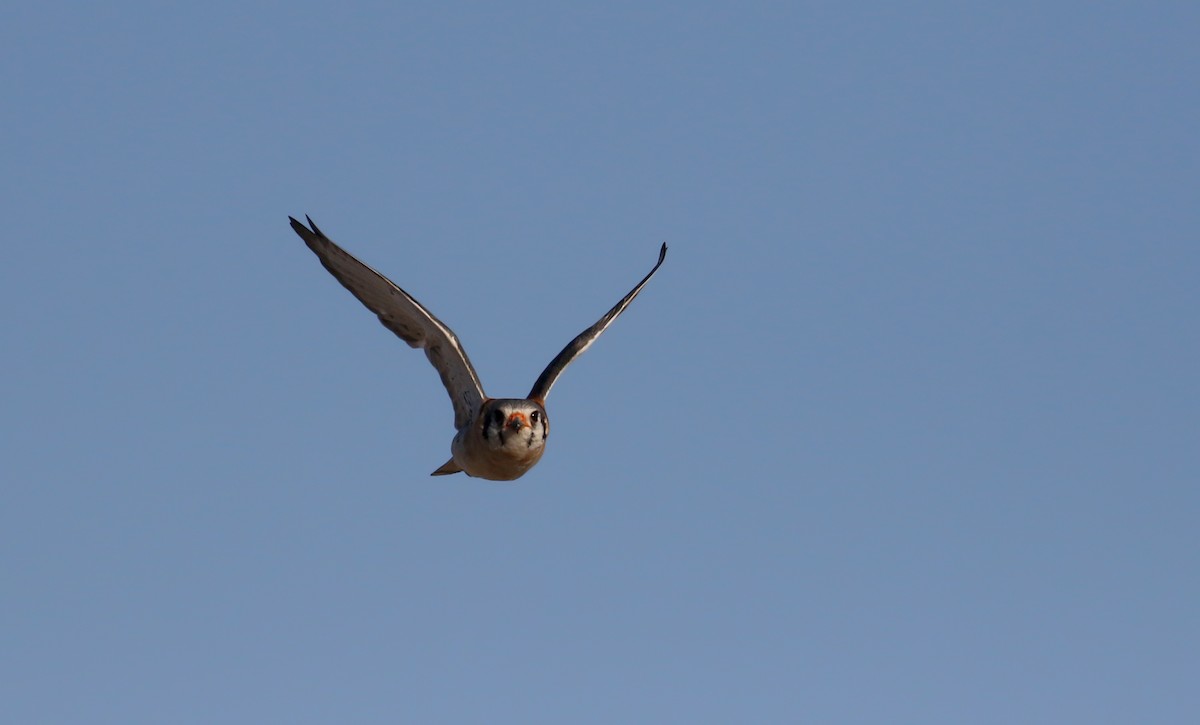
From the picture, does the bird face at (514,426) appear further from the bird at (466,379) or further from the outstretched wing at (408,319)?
the outstretched wing at (408,319)

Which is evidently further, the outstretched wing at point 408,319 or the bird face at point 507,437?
the outstretched wing at point 408,319

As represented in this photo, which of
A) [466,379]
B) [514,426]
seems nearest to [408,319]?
[466,379]

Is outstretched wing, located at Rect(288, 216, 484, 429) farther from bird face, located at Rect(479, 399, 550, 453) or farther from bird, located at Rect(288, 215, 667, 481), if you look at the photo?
bird face, located at Rect(479, 399, 550, 453)

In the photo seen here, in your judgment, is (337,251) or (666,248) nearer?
(337,251)

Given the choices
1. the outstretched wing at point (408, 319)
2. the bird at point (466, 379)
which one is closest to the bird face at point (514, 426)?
the bird at point (466, 379)

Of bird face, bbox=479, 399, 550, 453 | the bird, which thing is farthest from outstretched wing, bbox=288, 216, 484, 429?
bird face, bbox=479, 399, 550, 453

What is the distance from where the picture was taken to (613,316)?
32.5 m

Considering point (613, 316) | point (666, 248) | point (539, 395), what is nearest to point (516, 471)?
point (539, 395)

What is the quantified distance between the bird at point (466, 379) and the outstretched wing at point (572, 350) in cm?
1

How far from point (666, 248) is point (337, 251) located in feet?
20.7

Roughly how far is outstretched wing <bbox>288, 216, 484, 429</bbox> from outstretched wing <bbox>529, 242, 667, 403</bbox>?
866 millimetres

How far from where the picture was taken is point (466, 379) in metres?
31.1

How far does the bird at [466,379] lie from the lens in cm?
2972

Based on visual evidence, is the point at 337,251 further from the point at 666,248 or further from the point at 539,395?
the point at 666,248
